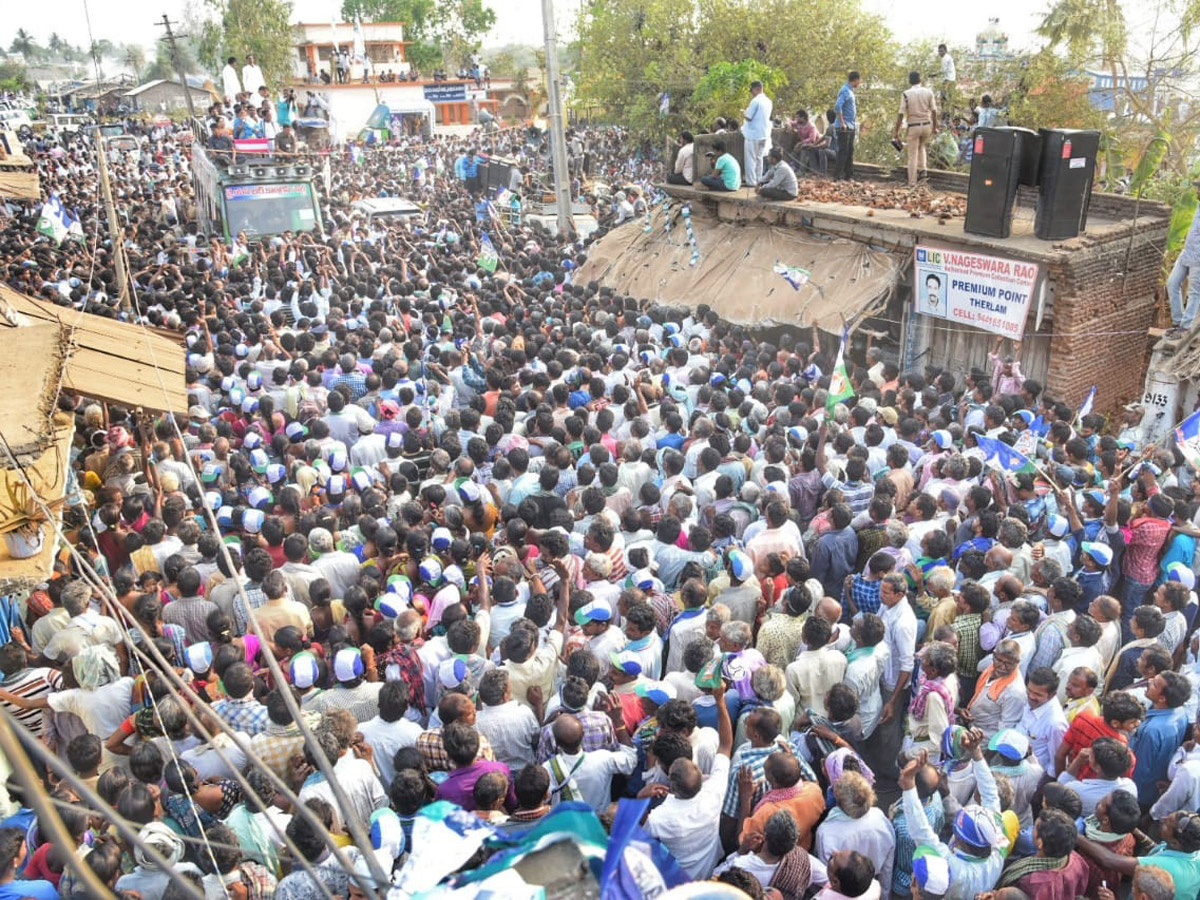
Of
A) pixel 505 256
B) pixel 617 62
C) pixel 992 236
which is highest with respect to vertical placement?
pixel 617 62

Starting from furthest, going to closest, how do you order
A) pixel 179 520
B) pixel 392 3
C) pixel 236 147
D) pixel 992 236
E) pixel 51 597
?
pixel 392 3, pixel 236 147, pixel 992 236, pixel 179 520, pixel 51 597

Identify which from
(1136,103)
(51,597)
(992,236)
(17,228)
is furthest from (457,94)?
(51,597)

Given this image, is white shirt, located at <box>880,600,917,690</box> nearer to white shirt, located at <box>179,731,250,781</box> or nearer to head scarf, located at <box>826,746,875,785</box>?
head scarf, located at <box>826,746,875,785</box>

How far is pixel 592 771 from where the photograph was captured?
171 inches

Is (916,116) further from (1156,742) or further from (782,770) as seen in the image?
(782,770)

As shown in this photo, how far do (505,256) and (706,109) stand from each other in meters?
9.97

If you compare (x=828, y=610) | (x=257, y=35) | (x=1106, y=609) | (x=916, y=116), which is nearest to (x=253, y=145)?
(x=916, y=116)

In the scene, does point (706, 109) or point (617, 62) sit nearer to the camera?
point (706, 109)

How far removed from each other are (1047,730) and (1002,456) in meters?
2.61

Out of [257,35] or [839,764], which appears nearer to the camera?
[839,764]

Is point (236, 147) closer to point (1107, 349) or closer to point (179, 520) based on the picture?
point (179, 520)

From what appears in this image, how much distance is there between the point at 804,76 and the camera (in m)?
23.5

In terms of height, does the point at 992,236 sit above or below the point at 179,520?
above

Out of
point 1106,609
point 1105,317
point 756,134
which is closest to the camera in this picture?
point 1106,609
